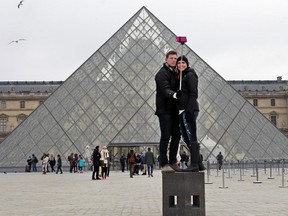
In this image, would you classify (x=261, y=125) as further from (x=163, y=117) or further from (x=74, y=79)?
(x=163, y=117)

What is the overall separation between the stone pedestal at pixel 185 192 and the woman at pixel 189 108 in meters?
0.13

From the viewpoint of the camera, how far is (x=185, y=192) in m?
5.84

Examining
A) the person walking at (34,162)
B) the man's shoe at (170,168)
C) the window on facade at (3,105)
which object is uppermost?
the window on facade at (3,105)

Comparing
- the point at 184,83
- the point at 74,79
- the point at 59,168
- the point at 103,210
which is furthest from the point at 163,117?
the point at 74,79

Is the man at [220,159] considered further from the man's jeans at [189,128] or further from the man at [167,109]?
the man's jeans at [189,128]

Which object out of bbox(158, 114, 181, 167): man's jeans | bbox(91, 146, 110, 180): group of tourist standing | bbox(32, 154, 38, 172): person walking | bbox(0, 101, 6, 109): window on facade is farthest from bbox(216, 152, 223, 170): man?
bbox(0, 101, 6, 109): window on facade

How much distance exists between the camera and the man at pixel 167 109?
6.08 meters

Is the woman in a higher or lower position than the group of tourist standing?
higher

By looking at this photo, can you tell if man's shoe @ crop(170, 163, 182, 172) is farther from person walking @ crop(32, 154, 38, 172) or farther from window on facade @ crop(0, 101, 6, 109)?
window on facade @ crop(0, 101, 6, 109)

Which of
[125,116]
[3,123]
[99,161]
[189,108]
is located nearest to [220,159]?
[125,116]

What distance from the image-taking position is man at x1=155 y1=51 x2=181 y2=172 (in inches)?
239

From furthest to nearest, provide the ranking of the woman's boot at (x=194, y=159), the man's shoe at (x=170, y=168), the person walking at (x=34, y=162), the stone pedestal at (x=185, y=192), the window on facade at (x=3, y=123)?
the window on facade at (x=3, y=123) → the person walking at (x=34, y=162) → the man's shoe at (x=170, y=168) → the woman's boot at (x=194, y=159) → the stone pedestal at (x=185, y=192)

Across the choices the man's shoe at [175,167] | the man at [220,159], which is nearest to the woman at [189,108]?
the man's shoe at [175,167]

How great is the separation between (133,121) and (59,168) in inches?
183
